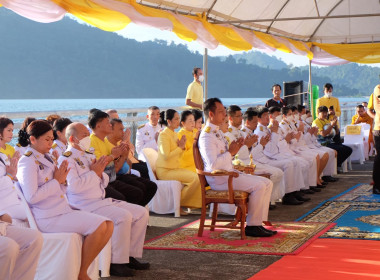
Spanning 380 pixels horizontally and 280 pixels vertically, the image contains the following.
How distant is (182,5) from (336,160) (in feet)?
13.8

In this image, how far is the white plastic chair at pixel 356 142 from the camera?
1361 cm

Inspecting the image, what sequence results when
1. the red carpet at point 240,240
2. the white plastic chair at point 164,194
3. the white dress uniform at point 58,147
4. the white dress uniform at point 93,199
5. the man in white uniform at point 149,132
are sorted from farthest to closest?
the man in white uniform at point 149,132
the white plastic chair at point 164,194
the red carpet at point 240,240
the white dress uniform at point 58,147
the white dress uniform at point 93,199

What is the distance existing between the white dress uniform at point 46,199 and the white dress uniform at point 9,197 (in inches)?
29.5

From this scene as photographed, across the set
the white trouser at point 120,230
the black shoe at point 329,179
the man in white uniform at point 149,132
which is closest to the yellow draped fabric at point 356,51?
the black shoe at point 329,179

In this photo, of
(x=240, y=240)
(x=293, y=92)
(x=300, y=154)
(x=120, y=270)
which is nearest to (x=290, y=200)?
(x=300, y=154)

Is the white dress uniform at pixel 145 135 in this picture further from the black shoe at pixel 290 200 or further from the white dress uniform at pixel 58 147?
the white dress uniform at pixel 58 147

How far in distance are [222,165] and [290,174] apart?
2483 millimetres

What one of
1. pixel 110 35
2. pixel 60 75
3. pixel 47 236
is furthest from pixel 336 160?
pixel 110 35

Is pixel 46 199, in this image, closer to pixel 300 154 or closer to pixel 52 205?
pixel 52 205

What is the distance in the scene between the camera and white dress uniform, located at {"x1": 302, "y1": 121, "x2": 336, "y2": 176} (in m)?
10.9

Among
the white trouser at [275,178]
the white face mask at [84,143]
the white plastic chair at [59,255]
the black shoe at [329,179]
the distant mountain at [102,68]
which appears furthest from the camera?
the distant mountain at [102,68]

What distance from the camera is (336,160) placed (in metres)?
11.8

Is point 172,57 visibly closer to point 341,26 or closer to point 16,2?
point 341,26

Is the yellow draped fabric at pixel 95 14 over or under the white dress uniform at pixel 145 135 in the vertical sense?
over
